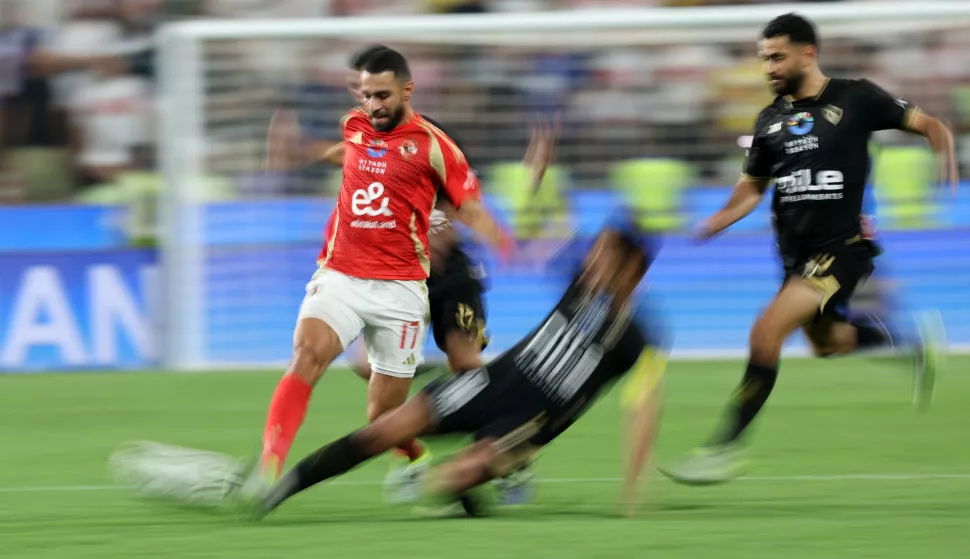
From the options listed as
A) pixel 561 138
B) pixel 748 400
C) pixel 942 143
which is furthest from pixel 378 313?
pixel 561 138

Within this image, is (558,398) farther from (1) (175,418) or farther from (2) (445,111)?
(2) (445,111)

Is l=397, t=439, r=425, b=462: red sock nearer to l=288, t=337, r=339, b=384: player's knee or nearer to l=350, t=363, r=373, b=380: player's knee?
l=288, t=337, r=339, b=384: player's knee

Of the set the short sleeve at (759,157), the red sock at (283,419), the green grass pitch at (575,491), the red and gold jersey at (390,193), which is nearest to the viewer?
the green grass pitch at (575,491)

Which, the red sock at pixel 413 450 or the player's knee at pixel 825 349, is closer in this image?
the red sock at pixel 413 450

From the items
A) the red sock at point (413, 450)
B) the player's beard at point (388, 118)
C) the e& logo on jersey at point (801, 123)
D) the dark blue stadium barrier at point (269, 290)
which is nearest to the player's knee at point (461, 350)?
the red sock at point (413, 450)

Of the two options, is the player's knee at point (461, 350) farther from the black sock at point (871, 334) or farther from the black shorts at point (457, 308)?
the black sock at point (871, 334)

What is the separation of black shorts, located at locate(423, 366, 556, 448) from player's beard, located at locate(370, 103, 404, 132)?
45.6 inches

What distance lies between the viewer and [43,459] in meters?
8.38

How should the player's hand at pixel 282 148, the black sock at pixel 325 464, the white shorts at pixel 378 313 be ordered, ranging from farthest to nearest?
1. the player's hand at pixel 282 148
2. the white shorts at pixel 378 313
3. the black sock at pixel 325 464

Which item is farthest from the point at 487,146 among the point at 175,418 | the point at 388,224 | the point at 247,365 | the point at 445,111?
the point at 388,224

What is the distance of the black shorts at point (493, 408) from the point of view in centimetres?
602

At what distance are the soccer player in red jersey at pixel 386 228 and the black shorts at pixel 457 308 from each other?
26.0 inches

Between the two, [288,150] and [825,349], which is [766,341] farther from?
[288,150]

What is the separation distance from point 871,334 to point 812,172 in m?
0.86
